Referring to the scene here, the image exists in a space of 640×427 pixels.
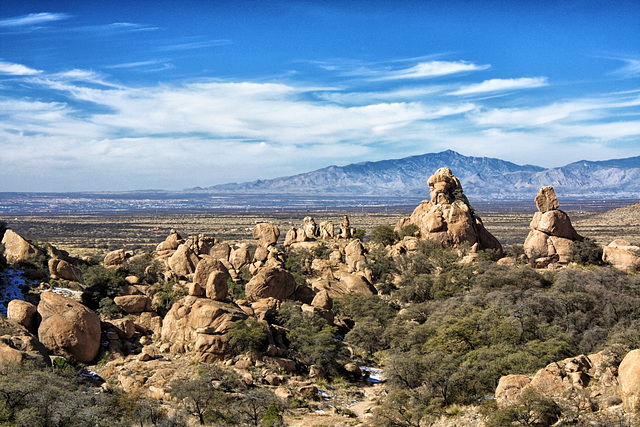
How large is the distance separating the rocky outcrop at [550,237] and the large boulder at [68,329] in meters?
40.2

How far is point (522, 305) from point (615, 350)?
41.0ft

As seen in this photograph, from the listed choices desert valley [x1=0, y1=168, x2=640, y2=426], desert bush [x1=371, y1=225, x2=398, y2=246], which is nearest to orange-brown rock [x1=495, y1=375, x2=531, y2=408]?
desert valley [x1=0, y1=168, x2=640, y2=426]

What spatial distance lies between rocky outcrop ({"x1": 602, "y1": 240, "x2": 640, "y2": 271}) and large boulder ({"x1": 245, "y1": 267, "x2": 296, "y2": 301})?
30043 millimetres

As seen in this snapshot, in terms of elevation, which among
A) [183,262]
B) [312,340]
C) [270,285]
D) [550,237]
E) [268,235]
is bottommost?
[312,340]

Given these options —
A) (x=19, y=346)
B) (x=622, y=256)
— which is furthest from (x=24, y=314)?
(x=622, y=256)

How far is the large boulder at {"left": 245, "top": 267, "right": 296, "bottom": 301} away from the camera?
47.2 meters

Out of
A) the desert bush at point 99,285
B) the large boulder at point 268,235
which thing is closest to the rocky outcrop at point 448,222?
the large boulder at point 268,235

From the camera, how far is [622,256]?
54.8m

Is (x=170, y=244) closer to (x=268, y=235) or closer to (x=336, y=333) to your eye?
(x=268, y=235)

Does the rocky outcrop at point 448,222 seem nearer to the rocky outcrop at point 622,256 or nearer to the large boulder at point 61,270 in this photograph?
the rocky outcrop at point 622,256

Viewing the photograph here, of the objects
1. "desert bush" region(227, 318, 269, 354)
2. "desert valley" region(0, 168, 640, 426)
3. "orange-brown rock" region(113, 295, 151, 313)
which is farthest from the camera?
"orange-brown rock" region(113, 295, 151, 313)

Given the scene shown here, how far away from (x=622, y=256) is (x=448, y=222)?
1631cm

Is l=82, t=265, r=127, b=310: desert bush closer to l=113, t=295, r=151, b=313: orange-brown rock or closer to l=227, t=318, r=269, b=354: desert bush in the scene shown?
l=113, t=295, r=151, b=313: orange-brown rock

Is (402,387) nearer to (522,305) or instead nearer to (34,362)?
(522,305)
